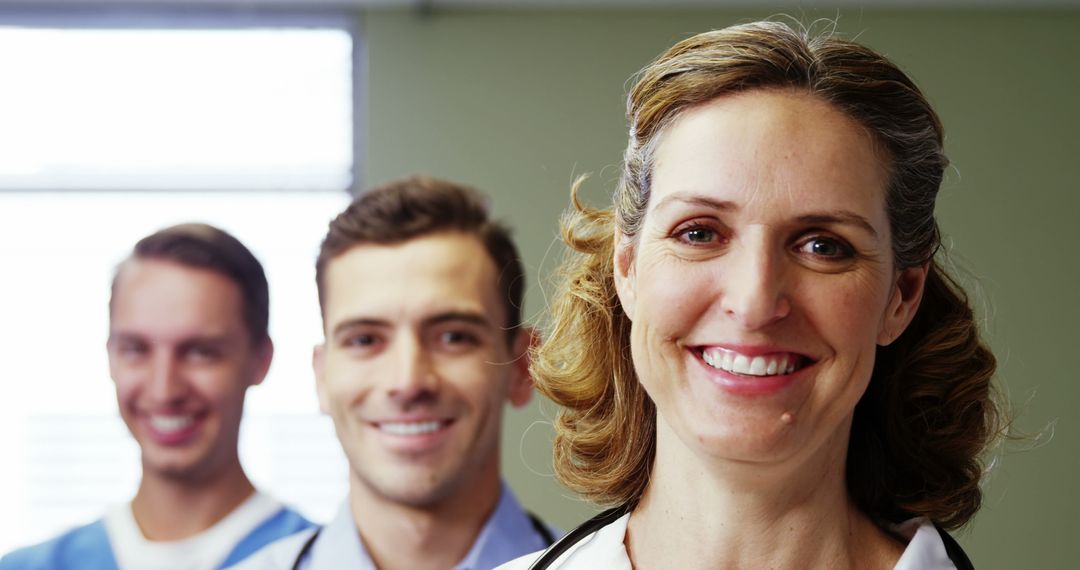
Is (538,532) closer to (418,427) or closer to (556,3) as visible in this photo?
(418,427)

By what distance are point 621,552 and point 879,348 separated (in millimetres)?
368

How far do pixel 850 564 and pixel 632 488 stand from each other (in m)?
0.27

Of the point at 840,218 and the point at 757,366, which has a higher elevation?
the point at 840,218

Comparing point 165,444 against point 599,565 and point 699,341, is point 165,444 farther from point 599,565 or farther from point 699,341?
point 699,341

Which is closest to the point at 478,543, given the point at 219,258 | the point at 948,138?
the point at 219,258

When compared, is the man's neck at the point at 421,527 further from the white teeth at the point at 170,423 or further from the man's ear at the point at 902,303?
the man's ear at the point at 902,303

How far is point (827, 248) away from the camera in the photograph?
1167 millimetres

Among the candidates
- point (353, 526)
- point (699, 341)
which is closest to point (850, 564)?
point (699, 341)

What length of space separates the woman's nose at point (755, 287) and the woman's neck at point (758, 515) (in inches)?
6.7

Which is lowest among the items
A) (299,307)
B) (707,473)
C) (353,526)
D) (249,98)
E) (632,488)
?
(353,526)

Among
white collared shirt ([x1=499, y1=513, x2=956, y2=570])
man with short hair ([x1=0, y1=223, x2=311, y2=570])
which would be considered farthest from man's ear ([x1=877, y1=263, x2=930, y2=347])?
man with short hair ([x1=0, y1=223, x2=311, y2=570])

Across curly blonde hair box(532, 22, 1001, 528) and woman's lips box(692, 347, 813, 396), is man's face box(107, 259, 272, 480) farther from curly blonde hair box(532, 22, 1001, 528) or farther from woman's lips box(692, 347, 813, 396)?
woman's lips box(692, 347, 813, 396)

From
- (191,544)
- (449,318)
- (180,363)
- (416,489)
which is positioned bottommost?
(191,544)

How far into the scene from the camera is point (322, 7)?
3566mm
